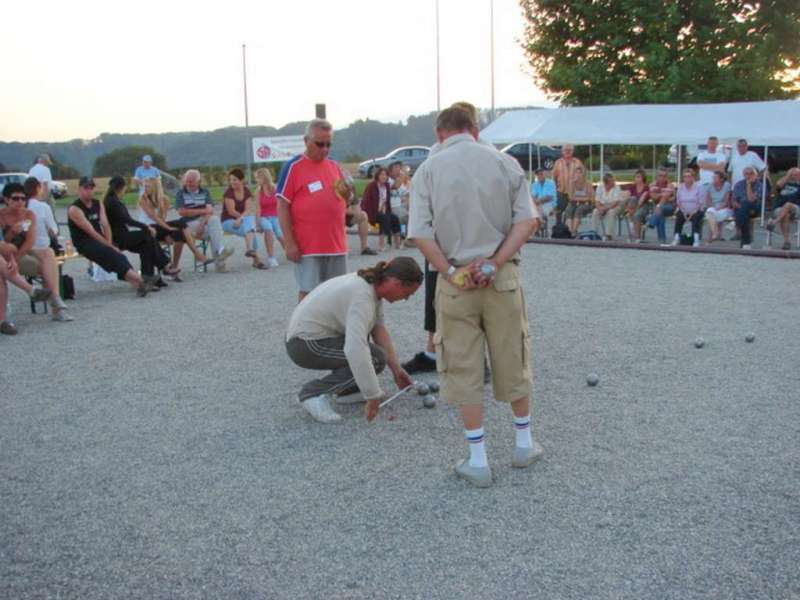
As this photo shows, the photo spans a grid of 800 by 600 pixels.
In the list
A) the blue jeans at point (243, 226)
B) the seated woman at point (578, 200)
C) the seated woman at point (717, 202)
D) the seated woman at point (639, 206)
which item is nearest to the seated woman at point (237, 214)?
the blue jeans at point (243, 226)

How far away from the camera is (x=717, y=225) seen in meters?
14.6

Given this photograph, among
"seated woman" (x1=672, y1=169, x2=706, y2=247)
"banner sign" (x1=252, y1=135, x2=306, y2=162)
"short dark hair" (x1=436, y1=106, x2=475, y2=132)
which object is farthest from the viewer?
"banner sign" (x1=252, y1=135, x2=306, y2=162)

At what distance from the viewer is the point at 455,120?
14.0 feet

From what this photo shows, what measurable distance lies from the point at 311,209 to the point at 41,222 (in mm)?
4694

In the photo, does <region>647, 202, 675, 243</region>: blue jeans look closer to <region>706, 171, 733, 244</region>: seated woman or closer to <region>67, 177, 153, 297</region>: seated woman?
<region>706, 171, 733, 244</region>: seated woman

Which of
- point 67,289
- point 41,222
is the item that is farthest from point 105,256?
point 41,222

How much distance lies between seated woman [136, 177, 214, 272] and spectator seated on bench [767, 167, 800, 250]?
29.8ft

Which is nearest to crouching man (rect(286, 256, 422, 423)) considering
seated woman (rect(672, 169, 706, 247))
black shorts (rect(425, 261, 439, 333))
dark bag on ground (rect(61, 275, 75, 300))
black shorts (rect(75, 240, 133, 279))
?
black shorts (rect(425, 261, 439, 333))

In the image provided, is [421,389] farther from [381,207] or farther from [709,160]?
[709,160]

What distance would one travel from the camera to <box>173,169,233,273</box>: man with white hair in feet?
41.7

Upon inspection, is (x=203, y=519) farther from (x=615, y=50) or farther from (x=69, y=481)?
(x=615, y=50)

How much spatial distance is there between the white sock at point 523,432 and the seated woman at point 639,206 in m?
11.6

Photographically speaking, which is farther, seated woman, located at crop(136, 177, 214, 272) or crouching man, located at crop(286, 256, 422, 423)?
seated woman, located at crop(136, 177, 214, 272)

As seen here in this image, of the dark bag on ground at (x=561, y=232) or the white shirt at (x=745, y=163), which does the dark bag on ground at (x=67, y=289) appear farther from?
the white shirt at (x=745, y=163)
